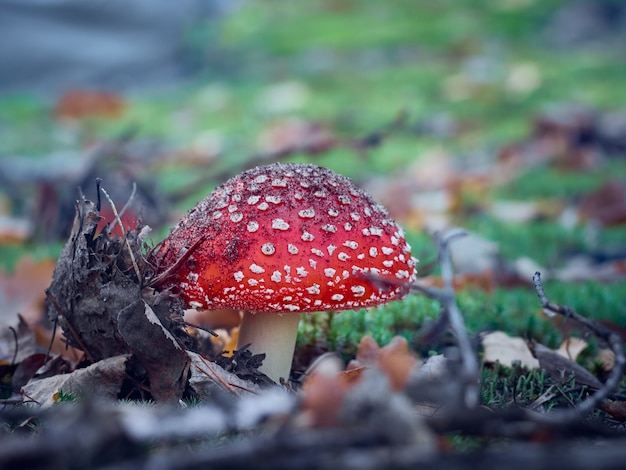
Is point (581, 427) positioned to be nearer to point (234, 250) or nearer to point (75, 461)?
point (75, 461)

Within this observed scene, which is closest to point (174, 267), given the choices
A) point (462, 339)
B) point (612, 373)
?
point (462, 339)

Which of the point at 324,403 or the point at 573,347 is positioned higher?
the point at 573,347

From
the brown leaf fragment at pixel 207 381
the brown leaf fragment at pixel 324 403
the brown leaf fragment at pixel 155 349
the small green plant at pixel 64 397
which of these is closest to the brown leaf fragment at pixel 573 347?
the brown leaf fragment at pixel 207 381

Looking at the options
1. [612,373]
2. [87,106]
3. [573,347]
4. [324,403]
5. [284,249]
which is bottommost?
[324,403]

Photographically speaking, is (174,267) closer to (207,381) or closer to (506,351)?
(207,381)

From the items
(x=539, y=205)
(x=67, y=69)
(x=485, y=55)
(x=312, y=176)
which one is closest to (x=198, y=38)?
(x=67, y=69)

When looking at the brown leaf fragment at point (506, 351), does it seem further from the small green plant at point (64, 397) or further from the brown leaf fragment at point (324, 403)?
the small green plant at point (64, 397)

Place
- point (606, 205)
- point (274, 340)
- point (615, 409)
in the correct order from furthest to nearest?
point (606, 205), point (274, 340), point (615, 409)
